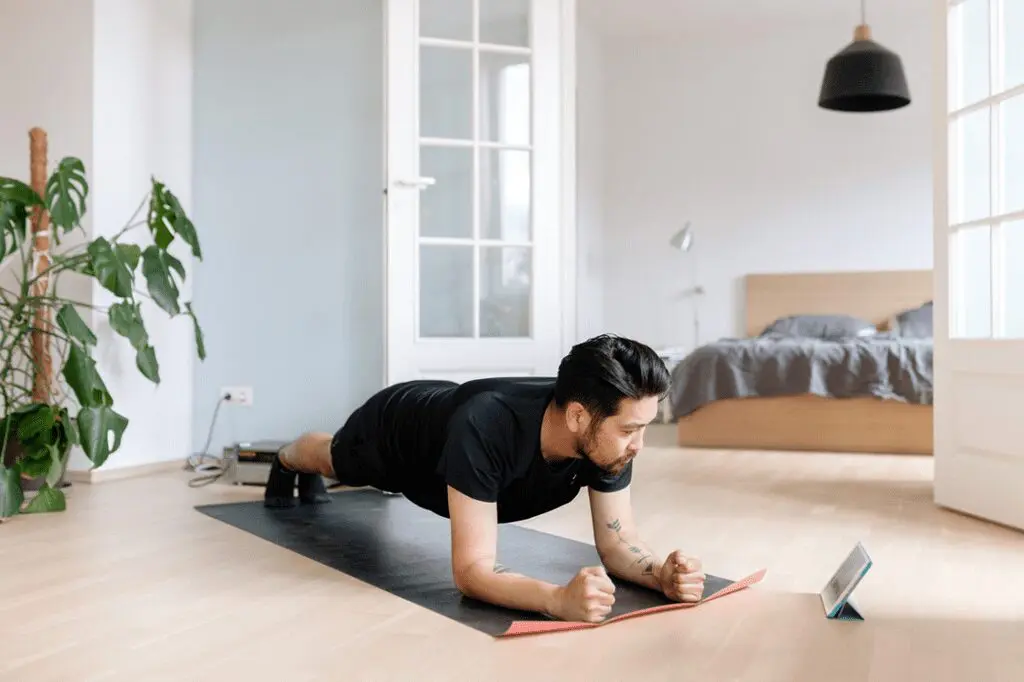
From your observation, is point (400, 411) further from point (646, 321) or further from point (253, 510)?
point (646, 321)

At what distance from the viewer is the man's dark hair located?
182cm

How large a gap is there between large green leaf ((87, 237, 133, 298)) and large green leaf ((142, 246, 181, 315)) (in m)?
0.13

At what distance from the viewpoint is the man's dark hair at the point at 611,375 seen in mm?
1818

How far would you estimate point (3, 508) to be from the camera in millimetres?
3000

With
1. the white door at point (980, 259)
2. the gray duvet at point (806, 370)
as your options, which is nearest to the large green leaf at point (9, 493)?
the white door at point (980, 259)

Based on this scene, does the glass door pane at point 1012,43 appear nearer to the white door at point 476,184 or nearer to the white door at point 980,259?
the white door at point 980,259

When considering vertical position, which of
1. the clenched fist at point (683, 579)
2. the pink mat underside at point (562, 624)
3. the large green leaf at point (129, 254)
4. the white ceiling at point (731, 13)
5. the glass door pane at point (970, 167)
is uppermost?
the white ceiling at point (731, 13)

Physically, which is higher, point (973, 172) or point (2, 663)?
point (973, 172)

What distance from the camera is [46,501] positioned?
319cm

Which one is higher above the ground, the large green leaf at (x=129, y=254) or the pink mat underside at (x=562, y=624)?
the large green leaf at (x=129, y=254)

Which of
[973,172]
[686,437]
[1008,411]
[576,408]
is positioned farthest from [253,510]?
[686,437]

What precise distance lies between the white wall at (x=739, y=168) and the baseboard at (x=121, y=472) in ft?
12.3

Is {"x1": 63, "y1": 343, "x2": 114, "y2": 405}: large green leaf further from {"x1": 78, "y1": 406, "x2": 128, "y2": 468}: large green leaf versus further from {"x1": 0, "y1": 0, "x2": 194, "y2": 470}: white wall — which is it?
{"x1": 0, "y1": 0, "x2": 194, "y2": 470}: white wall

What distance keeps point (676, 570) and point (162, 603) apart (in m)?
1.05
